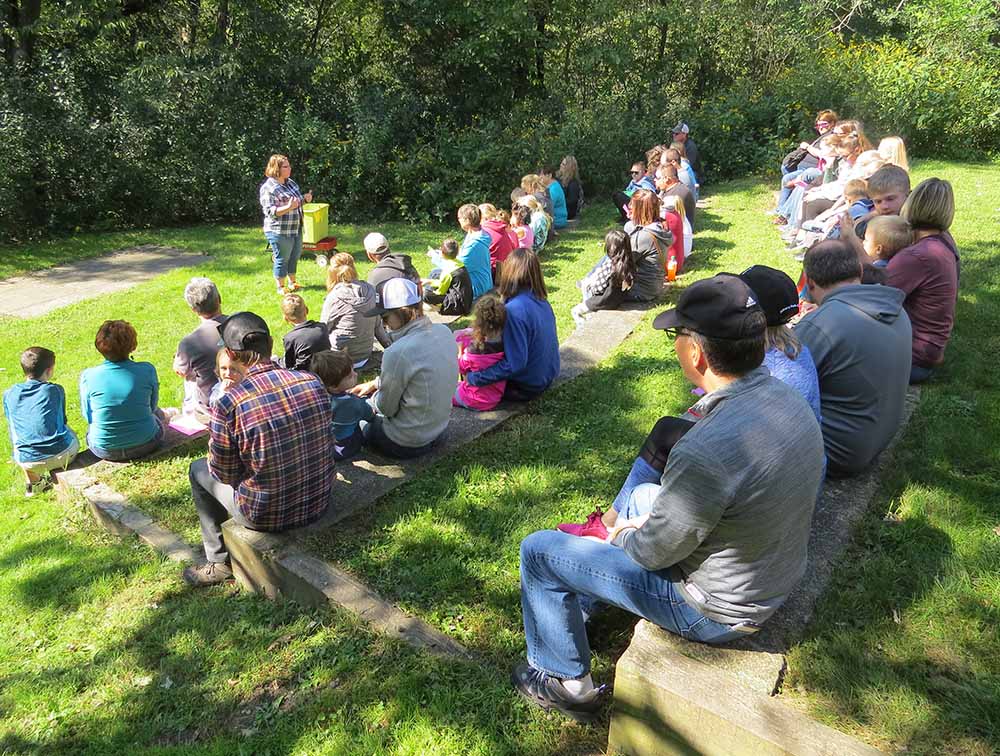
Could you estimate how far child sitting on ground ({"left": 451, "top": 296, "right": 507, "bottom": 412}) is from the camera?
4.98m

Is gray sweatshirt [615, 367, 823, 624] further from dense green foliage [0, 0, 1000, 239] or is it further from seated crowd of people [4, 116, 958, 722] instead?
dense green foliage [0, 0, 1000, 239]

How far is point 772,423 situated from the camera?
2.17 m

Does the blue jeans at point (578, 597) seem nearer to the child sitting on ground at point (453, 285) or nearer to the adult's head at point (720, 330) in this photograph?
the adult's head at point (720, 330)

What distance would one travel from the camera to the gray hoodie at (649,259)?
738 cm

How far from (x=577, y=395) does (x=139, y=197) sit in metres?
11.2

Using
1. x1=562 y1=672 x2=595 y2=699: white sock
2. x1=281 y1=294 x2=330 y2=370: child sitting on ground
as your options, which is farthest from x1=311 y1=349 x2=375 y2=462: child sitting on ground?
x1=562 y1=672 x2=595 y2=699: white sock

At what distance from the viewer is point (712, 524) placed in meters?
2.18

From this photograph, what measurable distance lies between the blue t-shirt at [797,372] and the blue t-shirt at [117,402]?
161 inches

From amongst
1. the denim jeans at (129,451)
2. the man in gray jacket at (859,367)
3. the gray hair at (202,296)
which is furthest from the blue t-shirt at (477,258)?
the man in gray jacket at (859,367)

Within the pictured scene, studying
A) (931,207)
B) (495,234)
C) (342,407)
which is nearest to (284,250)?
(495,234)

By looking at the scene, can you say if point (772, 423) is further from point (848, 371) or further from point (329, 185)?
point (329, 185)

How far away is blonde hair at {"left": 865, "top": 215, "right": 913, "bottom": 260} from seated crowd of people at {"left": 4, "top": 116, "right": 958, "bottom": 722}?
0.5 inches

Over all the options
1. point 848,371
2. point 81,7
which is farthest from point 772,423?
point 81,7

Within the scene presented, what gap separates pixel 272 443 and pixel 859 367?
113 inches
